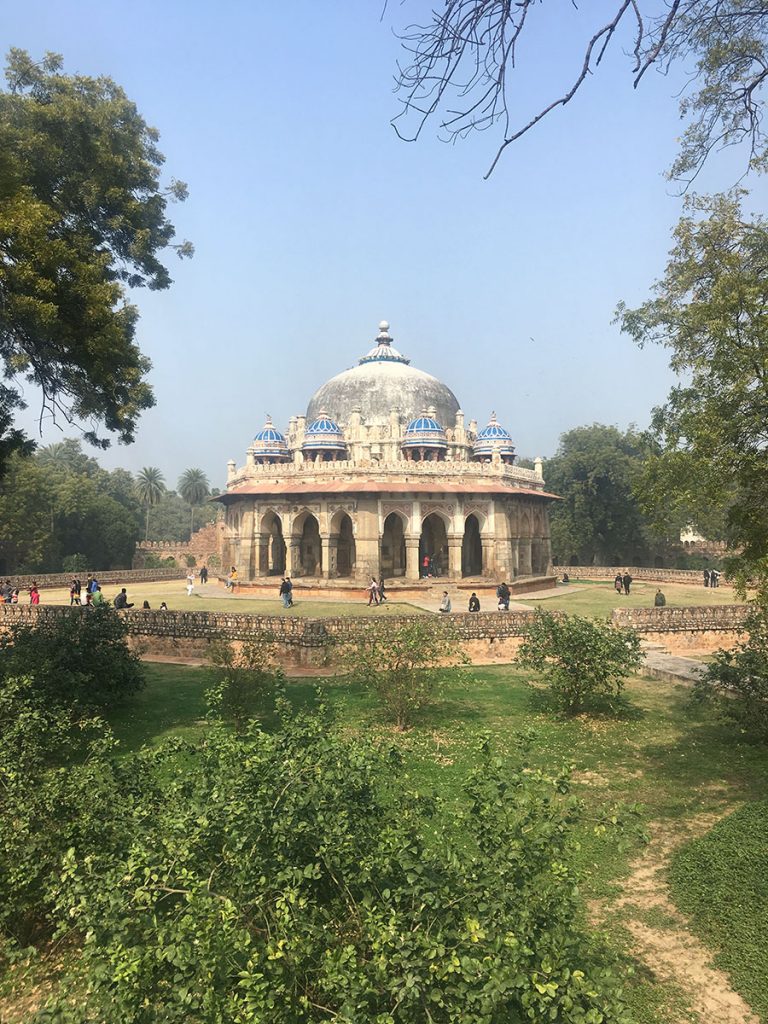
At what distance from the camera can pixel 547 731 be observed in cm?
1016

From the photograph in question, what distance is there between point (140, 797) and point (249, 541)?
27.7 metres

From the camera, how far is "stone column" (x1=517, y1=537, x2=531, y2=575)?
3306 centimetres

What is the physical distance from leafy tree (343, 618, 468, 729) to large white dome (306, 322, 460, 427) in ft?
92.1

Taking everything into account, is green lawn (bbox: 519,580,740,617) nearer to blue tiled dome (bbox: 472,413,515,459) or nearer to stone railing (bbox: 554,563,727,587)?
stone railing (bbox: 554,563,727,587)

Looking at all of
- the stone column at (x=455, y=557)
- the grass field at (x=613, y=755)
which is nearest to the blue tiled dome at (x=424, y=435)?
the stone column at (x=455, y=557)

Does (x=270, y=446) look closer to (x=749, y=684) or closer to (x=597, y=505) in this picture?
Result: (x=597, y=505)

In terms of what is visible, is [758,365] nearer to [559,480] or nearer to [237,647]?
[237,647]

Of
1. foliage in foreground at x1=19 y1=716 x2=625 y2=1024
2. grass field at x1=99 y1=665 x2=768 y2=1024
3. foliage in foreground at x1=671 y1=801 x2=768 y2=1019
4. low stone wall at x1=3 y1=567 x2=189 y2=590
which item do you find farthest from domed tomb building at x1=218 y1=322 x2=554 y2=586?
foliage in foreground at x1=19 y1=716 x2=625 y2=1024

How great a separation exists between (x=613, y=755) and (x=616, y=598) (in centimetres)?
1973

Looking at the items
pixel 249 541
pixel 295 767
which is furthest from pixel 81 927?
pixel 249 541

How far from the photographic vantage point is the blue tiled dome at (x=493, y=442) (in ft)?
119

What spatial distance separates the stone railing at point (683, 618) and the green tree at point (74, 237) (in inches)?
527

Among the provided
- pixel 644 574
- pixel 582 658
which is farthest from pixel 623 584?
pixel 582 658

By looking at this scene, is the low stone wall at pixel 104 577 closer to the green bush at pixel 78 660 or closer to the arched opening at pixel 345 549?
the arched opening at pixel 345 549
